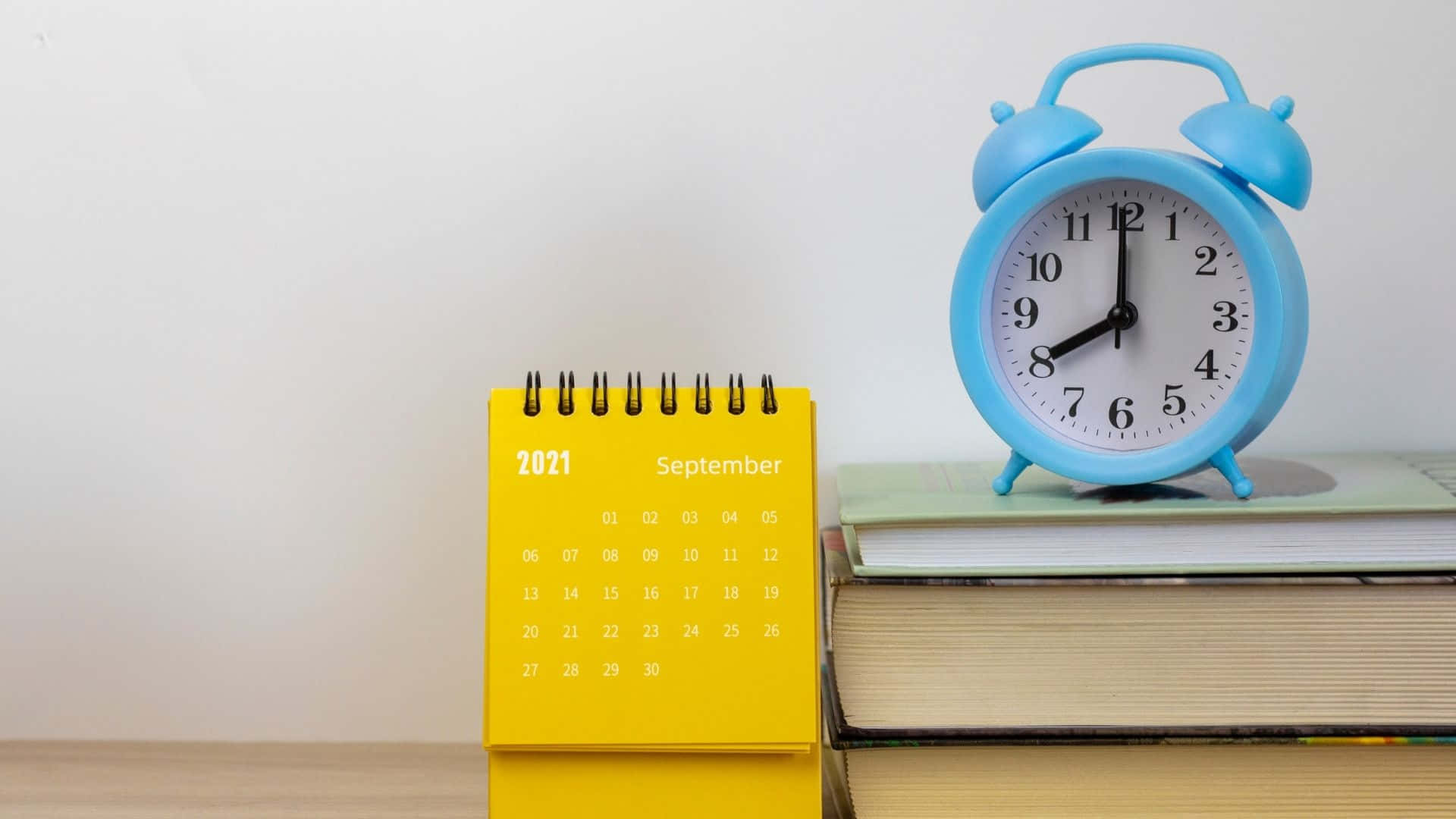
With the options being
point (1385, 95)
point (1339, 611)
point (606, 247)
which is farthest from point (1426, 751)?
point (606, 247)

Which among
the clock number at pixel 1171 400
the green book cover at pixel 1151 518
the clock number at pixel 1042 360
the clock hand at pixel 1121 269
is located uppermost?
the clock hand at pixel 1121 269

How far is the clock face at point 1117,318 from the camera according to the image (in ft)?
2.23

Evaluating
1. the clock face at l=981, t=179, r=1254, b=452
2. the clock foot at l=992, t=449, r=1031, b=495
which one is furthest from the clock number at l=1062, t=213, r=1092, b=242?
the clock foot at l=992, t=449, r=1031, b=495

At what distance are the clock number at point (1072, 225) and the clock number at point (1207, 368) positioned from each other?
91 mm

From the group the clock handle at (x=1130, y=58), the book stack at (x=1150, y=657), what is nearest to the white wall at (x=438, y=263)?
the clock handle at (x=1130, y=58)

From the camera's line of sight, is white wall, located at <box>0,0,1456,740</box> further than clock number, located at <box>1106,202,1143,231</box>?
Yes

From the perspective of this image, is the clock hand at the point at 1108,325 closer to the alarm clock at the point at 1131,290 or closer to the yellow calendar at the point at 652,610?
the alarm clock at the point at 1131,290

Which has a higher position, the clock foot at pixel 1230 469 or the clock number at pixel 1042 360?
the clock number at pixel 1042 360

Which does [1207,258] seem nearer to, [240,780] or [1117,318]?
[1117,318]

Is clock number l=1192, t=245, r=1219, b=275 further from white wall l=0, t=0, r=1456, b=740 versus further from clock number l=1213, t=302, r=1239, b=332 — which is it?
white wall l=0, t=0, r=1456, b=740

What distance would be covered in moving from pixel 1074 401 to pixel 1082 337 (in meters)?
0.04

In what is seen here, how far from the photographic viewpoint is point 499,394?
0.65m

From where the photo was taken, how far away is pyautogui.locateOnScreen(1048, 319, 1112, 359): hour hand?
69cm

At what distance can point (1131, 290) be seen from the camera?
0.70 m
